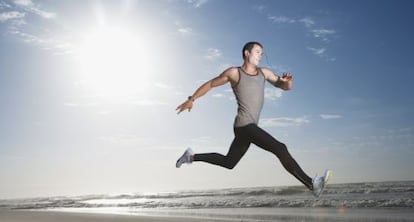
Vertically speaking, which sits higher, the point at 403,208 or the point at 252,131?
the point at 252,131

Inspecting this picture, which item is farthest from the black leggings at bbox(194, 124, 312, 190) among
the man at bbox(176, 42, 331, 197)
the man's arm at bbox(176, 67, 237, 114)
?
the man's arm at bbox(176, 67, 237, 114)

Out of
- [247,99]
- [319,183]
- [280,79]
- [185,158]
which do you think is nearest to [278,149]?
[319,183]

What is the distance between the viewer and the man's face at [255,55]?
5.61 m

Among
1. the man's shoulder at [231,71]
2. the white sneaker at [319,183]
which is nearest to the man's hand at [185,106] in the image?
the man's shoulder at [231,71]

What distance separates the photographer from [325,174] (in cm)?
549

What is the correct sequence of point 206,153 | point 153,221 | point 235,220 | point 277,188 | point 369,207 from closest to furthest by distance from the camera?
point 206,153
point 153,221
point 235,220
point 369,207
point 277,188

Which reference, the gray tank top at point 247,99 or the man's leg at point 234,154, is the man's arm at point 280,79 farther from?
the man's leg at point 234,154

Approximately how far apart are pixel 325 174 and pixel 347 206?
11.9 m

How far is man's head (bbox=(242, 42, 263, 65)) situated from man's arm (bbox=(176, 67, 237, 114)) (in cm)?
25

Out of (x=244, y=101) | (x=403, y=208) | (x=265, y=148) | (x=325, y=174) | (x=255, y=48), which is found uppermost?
(x=255, y=48)

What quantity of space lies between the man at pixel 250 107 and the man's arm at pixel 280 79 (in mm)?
46

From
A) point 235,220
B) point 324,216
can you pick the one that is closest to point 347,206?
point 324,216

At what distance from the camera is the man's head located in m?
5.61

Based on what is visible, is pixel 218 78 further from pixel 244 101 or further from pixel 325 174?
pixel 325 174
